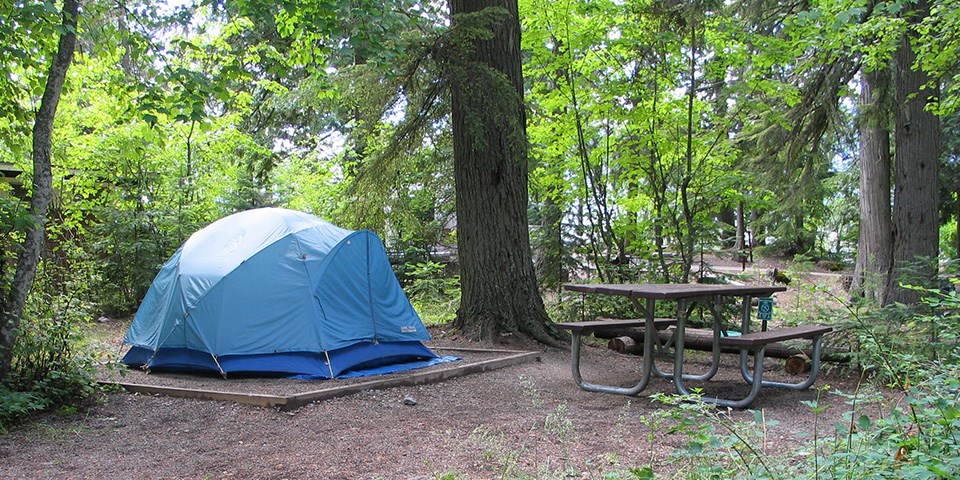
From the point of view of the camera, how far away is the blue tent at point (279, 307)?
688 cm

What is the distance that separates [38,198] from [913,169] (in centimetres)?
1008

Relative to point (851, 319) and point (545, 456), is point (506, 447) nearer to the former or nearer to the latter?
point (545, 456)

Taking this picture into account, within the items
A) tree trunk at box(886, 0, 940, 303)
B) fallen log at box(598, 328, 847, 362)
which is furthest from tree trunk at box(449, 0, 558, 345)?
tree trunk at box(886, 0, 940, 303)

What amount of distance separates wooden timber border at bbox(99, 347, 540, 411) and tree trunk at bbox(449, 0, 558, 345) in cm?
106

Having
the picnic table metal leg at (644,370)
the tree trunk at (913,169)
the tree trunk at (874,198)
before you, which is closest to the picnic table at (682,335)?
the picnic table metal leg at (644,370)

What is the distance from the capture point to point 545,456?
14.1 feet

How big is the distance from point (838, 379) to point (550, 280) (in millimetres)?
4636

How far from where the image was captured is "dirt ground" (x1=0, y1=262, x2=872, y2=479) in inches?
163

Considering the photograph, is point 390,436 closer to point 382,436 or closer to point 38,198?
point 382,436

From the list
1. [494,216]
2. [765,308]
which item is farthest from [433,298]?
[765,308]

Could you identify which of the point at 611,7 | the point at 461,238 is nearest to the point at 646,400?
the point at 461,238

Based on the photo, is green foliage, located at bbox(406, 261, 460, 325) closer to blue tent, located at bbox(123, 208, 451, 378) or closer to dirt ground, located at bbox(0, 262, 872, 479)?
blue tent, located at bbox(123, 208, 451, 378)

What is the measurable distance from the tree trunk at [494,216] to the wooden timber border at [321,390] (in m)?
1.06

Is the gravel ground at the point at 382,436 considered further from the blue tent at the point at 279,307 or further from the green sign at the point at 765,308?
the green sign at the point at 765,308
